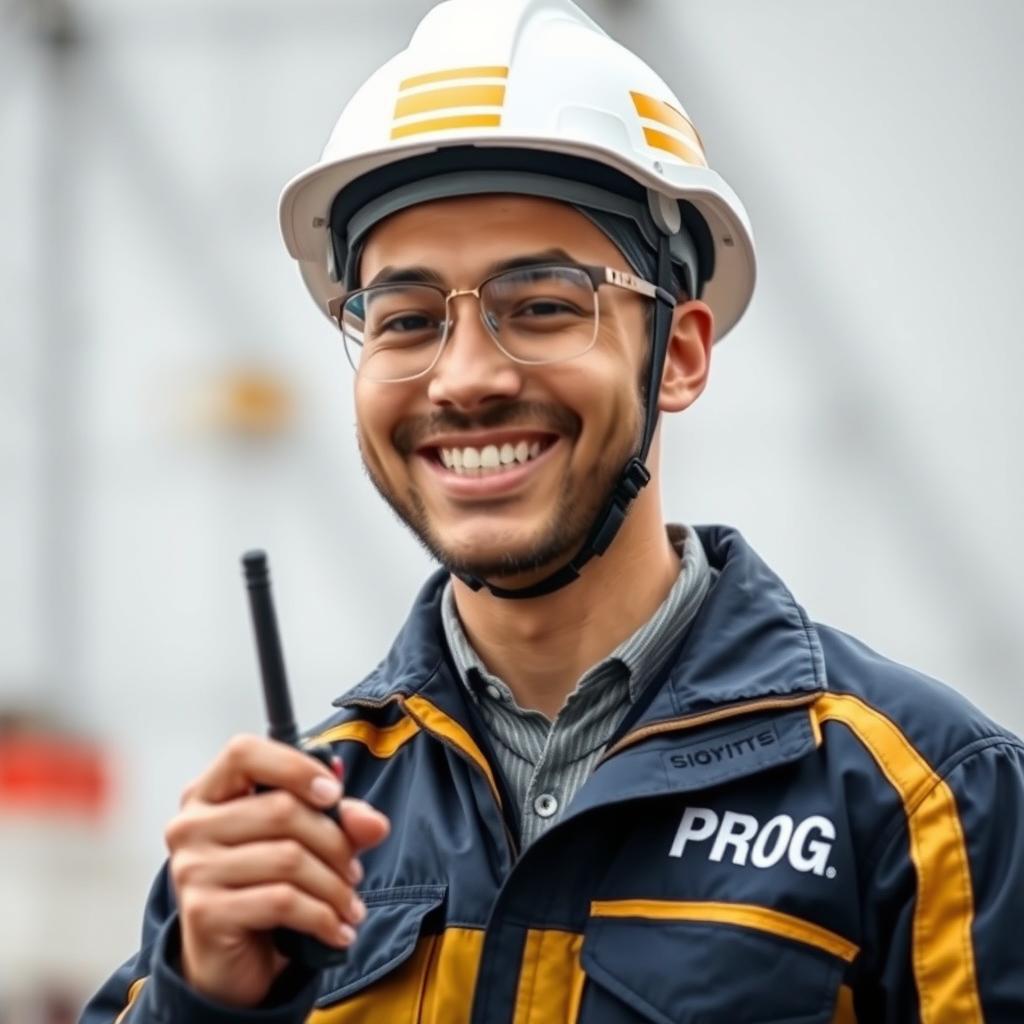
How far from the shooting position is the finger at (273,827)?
1.67m

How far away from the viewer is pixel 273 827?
1.67m

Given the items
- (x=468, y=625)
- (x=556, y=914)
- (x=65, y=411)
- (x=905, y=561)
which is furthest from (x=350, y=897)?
(x=65, y=411)

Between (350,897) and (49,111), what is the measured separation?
554cm

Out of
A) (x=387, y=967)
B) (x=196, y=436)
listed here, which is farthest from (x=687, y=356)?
(x=196, y=436)

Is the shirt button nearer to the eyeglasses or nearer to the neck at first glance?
the neck

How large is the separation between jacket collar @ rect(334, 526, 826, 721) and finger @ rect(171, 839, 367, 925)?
464 millimetres

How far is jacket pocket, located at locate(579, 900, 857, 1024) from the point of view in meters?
1.87

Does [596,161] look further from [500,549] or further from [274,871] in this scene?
[274,871]

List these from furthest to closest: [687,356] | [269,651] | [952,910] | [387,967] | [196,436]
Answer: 1. [196,436]
2. [687,356]
3. [387,967]
4. [952,910]
5. [269,651]

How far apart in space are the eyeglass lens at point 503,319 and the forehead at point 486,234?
3cm

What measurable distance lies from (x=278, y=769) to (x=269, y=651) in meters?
0.10

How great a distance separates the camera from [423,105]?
2.23 m

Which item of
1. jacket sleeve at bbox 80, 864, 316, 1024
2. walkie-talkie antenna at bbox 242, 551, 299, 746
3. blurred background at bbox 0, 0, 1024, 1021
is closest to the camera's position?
walkie-talkie antenna at bbox 242, 551, 299, 746

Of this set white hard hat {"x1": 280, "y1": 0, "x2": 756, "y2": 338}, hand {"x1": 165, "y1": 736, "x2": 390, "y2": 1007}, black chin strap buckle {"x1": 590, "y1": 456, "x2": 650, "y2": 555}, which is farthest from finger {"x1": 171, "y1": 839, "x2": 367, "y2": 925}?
white hard hat {"x1": 280, "y1": 0, "x2": 756, "y2": 338}
